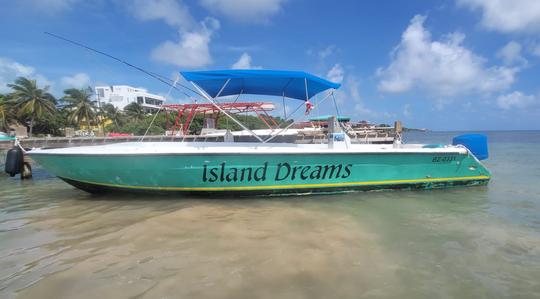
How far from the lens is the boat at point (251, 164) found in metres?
5.36

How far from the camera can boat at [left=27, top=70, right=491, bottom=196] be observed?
536cm

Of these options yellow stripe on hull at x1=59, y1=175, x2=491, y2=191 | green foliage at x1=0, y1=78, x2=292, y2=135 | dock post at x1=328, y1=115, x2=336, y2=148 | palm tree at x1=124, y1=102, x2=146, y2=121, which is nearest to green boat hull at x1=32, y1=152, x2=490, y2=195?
yellow stripe on hull at x1=59, y1=175, x2=491, y2=191

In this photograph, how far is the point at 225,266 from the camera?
295 centimetres

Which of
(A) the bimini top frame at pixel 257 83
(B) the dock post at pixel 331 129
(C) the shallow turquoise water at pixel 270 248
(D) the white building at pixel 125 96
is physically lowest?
(C) the shallow turquoise water at pixel 270 248

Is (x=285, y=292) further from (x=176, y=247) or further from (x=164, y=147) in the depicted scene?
(x=164, y=147)

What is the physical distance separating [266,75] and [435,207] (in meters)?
3.99

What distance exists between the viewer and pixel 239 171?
552cm

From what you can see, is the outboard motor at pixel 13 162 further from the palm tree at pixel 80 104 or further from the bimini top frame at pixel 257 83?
the palm tree at pixel 80 104

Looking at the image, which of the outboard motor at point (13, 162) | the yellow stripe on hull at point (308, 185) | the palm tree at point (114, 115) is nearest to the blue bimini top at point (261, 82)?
the yellow stripe on hull at point (308, 185)

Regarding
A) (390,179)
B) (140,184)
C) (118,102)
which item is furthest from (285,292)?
(118,102)

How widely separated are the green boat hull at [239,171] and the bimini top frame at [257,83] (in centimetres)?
75

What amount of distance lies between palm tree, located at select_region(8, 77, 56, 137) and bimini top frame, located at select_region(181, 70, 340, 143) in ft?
127

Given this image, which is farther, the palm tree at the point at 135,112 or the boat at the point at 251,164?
the palm tree at the point at 135,112

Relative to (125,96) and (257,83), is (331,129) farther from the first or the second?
(125,96)
